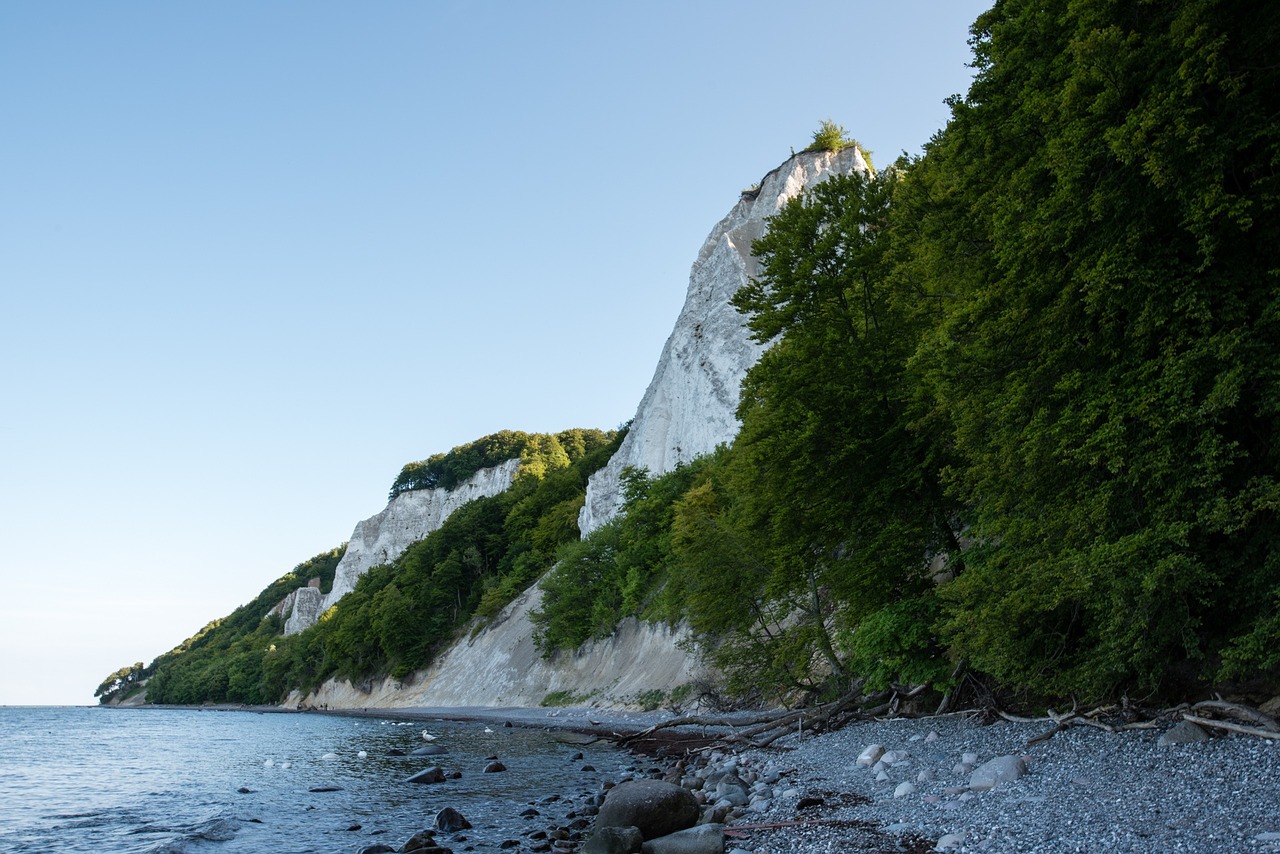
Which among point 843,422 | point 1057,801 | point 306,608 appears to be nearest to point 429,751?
point 843,422

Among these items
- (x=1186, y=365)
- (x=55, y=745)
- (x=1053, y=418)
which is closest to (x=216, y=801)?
(x=1053, y=418)

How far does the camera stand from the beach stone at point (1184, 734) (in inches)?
304

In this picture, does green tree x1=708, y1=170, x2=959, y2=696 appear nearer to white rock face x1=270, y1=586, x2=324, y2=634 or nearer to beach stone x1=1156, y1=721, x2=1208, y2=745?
beach stone x1=1156, y1=721, x2=1208, y2=745

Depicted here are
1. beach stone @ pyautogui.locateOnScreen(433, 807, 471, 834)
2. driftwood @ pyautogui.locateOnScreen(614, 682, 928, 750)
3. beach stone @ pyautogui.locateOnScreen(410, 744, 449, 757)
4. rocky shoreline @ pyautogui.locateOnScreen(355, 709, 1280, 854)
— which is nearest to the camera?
rocky shoreline @ pyautogui.locateOnScreen(355, 709, 1280, 854)

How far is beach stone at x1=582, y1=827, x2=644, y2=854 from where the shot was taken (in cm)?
869

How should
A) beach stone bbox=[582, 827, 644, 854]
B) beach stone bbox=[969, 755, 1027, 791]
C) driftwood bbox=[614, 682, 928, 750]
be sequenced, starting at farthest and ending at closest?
driftwood bbox=[614, 682, 928, 750], beach stone bbox=[582, 827, 644, 854], beach stone bbox=[969, 755, 1027, 791]

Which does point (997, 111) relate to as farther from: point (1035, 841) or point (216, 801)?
point (216, 801)

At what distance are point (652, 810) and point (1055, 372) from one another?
765 centimetres

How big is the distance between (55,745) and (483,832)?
38.0 meters

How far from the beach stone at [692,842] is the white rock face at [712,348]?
36.2 meters

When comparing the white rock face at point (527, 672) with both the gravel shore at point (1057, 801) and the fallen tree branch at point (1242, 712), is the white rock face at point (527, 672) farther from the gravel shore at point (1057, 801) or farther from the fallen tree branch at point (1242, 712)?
the fallen tree branch at point (1242, 712)

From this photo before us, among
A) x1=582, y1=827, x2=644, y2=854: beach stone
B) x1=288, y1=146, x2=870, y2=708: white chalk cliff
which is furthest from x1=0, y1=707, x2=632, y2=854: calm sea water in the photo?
x1=288, y1=146, x2=870, y2=708: white chalk cliff

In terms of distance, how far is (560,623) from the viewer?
49.5 m

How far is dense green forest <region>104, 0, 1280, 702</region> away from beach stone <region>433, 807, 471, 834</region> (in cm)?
753
